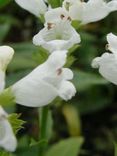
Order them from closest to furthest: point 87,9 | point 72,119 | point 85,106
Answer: point 87,9, point 72,119, point 85,106

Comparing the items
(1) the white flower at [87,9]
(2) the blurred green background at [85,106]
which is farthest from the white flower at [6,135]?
(2) the blurred green background at [85,106]

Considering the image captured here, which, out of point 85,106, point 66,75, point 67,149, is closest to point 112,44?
point 66,75

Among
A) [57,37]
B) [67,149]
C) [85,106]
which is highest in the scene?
[57,37]

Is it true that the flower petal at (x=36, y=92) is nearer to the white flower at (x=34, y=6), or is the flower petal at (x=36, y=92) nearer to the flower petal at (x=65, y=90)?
the flower petal at (x=65, y=90)

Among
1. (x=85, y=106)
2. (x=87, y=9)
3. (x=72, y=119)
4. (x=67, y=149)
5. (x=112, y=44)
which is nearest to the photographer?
(x=112, y=44)

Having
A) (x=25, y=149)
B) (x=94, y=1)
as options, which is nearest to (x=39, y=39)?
(x=94, y=1)

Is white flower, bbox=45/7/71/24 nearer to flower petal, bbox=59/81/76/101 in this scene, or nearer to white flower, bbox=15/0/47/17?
white flower, bbox=15/0/47/17

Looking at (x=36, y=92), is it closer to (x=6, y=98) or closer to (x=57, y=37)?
(x=6, y=98)

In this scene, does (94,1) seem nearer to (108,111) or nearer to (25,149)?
(25,149)
